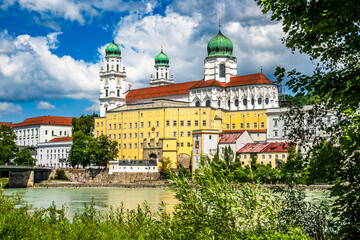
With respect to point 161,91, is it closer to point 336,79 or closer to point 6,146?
point 6,146

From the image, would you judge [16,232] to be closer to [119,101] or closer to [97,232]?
[97,232]

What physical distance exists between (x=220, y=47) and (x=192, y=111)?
21597mm

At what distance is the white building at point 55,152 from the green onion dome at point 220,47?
3994 cm

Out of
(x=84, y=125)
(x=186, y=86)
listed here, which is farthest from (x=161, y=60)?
(x=84, y=125)

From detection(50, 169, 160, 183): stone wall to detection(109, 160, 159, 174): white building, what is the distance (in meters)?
0.75

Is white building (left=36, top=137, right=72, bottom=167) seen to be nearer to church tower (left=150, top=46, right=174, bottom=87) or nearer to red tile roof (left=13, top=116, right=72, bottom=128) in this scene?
red tile roof (left=13, top=116, right=72, bottom=128)

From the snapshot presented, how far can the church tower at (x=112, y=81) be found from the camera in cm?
11600

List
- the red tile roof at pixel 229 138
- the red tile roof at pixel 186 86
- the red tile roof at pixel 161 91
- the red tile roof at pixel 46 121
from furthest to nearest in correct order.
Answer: the red tile roof at pixel 46 121 → the red tile roof at pixel 161 91 → the red tile roof at pixel 186 86 → the red tile roof at pixel 229 138

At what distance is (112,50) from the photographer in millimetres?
122375

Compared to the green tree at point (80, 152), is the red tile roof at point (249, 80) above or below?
above

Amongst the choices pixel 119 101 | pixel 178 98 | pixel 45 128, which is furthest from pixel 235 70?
pixel 45 128

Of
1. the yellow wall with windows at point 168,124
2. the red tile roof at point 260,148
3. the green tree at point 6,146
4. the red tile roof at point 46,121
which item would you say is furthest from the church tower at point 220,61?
the red tile roof at point 46,121

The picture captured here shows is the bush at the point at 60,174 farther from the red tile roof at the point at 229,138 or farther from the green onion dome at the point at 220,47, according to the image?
the green onion dome at the point at 220,47

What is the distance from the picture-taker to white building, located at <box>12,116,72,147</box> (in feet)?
426
